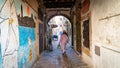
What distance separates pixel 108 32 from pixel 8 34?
2.26m

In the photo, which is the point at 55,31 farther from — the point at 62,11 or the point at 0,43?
the point at 0,43

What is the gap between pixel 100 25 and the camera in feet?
16.3

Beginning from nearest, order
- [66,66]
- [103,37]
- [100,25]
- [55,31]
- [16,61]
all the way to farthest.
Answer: [16,61], [103,37], [100,25], [66,66], [55,31]

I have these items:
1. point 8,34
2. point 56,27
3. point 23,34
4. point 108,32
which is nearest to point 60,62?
point 23,34

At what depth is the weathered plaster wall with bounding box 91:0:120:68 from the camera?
11.9ft

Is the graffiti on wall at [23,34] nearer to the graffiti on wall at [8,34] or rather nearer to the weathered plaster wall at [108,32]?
the graffiti on wall at [8,34]

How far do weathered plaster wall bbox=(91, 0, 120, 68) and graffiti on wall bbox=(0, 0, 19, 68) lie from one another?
2168mm

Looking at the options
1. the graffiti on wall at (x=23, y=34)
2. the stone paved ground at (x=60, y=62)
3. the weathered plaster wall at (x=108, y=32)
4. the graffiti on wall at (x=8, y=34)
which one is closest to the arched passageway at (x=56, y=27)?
the stone paved ground at (x=60, y=62)

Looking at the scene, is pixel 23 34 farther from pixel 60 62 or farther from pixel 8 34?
pixel 60 62

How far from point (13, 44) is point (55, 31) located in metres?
35.4

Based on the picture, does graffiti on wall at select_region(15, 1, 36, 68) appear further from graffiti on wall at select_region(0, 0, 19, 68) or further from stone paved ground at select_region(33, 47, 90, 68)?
stone paved ground at select_region(33, 47, 90, 68)

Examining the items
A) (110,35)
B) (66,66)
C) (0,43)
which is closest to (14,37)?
(0,43)

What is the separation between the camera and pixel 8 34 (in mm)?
3641

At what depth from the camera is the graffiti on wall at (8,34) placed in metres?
3.27
